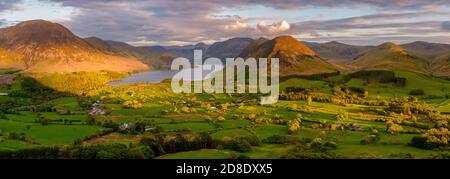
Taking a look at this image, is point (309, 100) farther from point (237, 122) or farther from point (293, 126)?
point (293, 126)

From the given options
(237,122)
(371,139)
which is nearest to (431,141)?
(371,139)

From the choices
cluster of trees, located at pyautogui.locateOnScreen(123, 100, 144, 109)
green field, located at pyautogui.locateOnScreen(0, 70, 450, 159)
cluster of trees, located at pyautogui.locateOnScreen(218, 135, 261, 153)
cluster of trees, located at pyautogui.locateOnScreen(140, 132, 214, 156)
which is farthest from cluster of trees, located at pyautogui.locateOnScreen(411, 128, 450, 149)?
cluster of trees, located at pyautogui.locateOnScreen(123, 100, 144, 109)

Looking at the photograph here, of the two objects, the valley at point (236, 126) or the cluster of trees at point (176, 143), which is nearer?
the valley at point (236, 126)

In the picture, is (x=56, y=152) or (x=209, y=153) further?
(x=56, y=152)

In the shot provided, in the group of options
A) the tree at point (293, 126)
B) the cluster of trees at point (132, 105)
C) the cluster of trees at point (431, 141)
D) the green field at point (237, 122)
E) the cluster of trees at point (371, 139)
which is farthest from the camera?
the cluster of trees at point (132, 105)

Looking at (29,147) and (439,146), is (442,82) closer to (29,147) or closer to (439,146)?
(439,146)

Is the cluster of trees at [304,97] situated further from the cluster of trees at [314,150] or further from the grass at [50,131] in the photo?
the grass at [50,131]

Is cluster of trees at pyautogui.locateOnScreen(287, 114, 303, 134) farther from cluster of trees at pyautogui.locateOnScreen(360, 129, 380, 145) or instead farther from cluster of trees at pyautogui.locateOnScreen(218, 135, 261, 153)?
cluster of trees at pyautogui.locateOnScreen(218, 135, 261, 153)

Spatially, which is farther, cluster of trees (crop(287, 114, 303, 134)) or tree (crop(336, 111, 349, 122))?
tree (crop(336, 111, 349, 122))

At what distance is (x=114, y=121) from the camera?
106 metres

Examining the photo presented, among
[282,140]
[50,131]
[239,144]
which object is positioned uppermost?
[239,144]

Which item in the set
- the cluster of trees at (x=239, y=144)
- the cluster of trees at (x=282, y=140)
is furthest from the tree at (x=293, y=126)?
the cluster of trees at (x=239, y=144)
